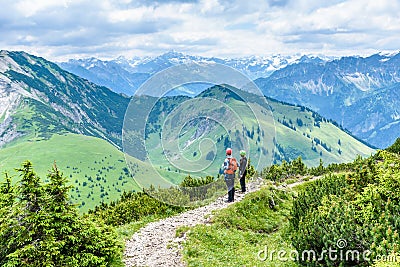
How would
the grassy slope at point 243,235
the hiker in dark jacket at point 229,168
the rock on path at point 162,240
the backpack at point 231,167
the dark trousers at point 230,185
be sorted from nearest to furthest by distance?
the grassy slope at point 243,235 < the rock on path at point 162,240 < the hiker in dark jacket at point 229,168 < the backpack at point 231,167 < the dark trousers at point 230,185

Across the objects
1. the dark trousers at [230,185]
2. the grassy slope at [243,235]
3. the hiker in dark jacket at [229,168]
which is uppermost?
the hiker in dark jacket at [229,168]

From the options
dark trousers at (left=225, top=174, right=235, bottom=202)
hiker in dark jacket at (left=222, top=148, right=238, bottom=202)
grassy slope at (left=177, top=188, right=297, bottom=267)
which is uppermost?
hiker in dark jacket at (left=222, top=148, right=238, bottom=202)

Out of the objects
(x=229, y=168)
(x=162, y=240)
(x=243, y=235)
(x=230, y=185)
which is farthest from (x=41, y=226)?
(x=230, y=185)

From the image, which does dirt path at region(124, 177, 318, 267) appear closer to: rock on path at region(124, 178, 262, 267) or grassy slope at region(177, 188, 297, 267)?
rock on path at region(124, 178, 262, 267)

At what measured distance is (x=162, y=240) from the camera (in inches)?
822

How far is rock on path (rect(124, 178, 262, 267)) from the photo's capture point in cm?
1808

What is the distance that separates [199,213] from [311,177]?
75.1 feet

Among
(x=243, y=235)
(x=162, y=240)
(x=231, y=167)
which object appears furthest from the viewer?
(x=231, y=167)

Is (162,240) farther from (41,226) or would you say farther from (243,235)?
(41,226)

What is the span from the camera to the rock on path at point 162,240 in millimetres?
18081

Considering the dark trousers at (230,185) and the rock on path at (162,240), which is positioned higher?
the dark trousers at (230,185)

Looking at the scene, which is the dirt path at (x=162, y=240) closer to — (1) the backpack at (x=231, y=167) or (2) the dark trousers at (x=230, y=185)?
(2) the dark trousers at (x=230, y=185)

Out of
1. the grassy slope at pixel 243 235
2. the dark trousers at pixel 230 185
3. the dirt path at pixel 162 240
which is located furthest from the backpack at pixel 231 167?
the dirt path at pixel 162 240

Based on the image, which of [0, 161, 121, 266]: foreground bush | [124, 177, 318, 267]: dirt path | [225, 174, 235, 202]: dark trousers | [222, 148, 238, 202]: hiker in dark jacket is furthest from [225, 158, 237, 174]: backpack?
[0, 161, 121, 266]: foreground bush
